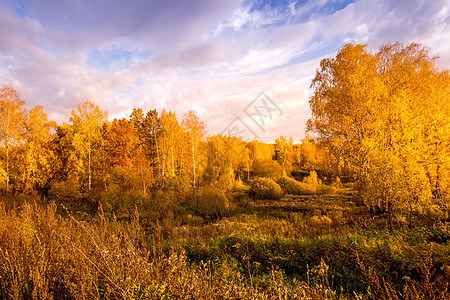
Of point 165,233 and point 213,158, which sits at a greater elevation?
point 213,158

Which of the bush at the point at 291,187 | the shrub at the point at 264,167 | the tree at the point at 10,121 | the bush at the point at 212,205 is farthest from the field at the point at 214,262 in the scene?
the shrub at the point at 264,167

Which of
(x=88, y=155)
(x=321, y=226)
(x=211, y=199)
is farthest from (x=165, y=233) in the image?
(x=88, y=155)

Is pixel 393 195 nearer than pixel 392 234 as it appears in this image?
No

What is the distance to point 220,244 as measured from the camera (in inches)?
287

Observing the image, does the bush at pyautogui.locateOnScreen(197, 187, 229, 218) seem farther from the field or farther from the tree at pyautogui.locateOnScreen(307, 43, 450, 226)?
the tree at pyautogui.locateOnScreen(307, 43, 450, 226)

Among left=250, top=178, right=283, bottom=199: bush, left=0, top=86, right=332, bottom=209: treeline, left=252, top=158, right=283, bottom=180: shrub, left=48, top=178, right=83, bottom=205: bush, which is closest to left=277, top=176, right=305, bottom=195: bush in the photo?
left=250, top=178, right=283, bottom=199: bush

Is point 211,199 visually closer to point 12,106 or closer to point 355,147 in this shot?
point 355,147

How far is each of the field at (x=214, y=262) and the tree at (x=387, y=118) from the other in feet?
5.97

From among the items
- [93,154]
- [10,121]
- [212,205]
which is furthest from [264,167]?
[10,121]

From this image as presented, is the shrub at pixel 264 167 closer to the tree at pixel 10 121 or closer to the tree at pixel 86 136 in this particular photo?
the tree at pixel 86 136

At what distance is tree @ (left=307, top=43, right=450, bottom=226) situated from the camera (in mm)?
7723

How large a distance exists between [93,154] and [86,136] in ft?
6.14

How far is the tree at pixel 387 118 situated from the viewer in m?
7.72

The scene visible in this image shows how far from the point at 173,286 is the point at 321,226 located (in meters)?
8.75
